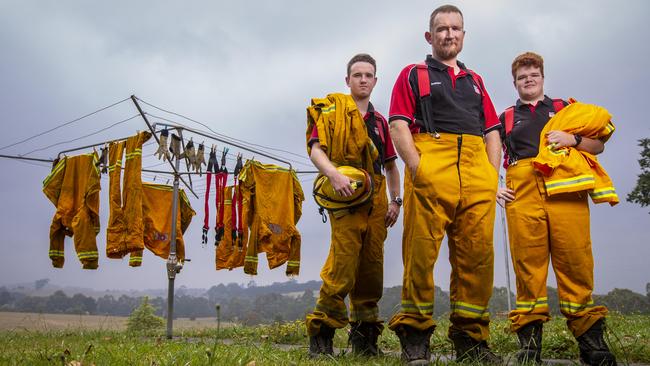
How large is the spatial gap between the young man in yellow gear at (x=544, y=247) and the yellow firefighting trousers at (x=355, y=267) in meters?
0.99

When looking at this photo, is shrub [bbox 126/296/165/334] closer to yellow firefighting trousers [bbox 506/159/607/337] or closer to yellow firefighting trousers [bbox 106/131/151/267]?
yellow firefighting trousers [bbox 106/131/151/267]

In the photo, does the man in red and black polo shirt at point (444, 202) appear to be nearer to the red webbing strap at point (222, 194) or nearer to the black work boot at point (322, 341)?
the black work boot at point (322, 341)

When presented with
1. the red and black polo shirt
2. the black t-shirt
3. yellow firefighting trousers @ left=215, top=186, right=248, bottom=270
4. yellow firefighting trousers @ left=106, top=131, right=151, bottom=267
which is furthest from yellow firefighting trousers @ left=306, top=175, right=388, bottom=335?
yellow firefighting trousers @ left=215, top=186, right=248, bottom=270

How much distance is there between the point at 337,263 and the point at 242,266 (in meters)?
6.70

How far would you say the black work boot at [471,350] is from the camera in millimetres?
3244

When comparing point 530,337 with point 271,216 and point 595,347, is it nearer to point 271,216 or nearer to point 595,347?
point 595,347

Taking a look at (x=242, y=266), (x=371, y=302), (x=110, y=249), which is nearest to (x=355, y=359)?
(x=371, y=302)

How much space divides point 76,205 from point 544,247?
800 centimetres

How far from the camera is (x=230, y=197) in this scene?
34.5 ft

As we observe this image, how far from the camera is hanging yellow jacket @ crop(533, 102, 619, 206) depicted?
142 inches

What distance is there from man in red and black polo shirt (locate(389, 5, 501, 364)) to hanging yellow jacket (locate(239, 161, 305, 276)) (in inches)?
234

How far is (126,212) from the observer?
8.19m

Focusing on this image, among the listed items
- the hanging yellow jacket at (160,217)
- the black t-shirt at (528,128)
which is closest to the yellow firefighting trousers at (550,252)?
the black t-shirt at (528,128)

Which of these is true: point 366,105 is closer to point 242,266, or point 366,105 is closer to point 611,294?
point 242,266
